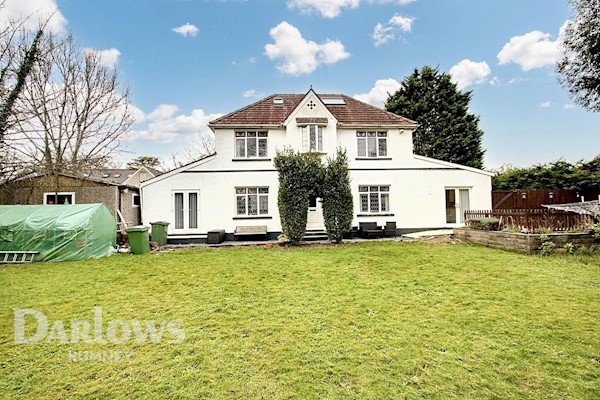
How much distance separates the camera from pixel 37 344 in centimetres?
412

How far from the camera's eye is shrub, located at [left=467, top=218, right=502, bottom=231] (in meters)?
11.9

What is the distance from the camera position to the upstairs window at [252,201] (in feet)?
52.6

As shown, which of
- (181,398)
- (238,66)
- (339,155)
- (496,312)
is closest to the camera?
(181,398)

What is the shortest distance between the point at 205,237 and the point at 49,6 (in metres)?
14.8

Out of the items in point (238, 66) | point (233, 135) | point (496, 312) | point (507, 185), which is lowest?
point (496, 312)

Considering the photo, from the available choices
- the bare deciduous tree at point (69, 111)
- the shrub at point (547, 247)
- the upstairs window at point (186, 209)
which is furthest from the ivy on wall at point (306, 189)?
the bare deciduous tree at point (69, 111)

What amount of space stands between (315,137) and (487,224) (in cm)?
929

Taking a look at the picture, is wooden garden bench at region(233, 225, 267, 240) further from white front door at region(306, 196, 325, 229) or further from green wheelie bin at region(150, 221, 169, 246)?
green wheelie bin at region(150, 221, 169, 246)

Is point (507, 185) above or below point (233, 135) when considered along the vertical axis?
below

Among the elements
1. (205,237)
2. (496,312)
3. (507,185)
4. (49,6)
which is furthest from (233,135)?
(507,185)

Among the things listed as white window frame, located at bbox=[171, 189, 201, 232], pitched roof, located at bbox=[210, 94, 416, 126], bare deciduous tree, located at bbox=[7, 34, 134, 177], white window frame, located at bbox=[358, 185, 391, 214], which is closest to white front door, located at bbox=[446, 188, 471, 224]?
white window frame, located at bbox=[358, 185, 391, 214]

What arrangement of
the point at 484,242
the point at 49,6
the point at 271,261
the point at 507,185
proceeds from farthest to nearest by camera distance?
the point at 507,185
the point at 49,6
the point at 484,242
the point at 271,261

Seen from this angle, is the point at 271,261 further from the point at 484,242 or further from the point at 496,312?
the point at 484,242

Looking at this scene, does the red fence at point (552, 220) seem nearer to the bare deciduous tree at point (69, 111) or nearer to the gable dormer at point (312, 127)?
the gable dormer at point (312, 127)
